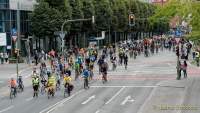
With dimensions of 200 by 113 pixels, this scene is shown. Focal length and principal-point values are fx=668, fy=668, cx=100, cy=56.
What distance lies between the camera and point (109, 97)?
128 feet

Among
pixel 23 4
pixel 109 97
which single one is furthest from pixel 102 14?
pixel 109 97

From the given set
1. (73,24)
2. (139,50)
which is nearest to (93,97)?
(139,50)

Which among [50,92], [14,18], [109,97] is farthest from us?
[14,18]

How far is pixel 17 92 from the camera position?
4266 centimetres

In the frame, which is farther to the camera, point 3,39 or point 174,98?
point 3,39

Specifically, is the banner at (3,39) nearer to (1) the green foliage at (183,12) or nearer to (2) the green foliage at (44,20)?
(2) the green foliage at (44,20)

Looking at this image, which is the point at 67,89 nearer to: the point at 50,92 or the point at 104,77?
the point at 50,92

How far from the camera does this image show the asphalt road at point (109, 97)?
34.2m

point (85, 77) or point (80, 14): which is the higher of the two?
point (80, 14)

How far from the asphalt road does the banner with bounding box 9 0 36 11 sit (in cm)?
2832

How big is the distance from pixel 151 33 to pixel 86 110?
136209 mm

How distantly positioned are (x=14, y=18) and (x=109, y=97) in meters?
43.9

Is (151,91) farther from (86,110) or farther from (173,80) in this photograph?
(86,110)

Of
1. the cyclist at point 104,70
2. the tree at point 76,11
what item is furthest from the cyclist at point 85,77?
the tree at point 76,11
